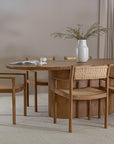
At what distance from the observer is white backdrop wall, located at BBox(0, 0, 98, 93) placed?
4.82 metres

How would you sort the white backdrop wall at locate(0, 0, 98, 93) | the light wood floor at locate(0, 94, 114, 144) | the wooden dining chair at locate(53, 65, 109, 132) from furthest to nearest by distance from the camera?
the white backdrop wall at locate(0, 0, 98, 93) < the wooden dining chair at locate(53, 65, 109, 132) < the light wood floor at locate(0, 94, 114, 144)

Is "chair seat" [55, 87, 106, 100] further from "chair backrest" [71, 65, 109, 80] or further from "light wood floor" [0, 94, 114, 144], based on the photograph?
"light wood floor" [0, 94, 114, 144]

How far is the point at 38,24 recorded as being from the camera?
16.5 ft

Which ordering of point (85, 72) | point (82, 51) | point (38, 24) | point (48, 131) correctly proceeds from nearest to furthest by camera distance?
point (85, 72)
point (48, 131)
point (82, 51)
point (38, 24)

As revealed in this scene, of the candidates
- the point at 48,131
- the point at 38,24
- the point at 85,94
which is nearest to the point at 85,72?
the point at 85,94

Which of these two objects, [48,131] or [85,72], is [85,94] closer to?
[85,72]

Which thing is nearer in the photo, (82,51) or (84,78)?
(84,78)

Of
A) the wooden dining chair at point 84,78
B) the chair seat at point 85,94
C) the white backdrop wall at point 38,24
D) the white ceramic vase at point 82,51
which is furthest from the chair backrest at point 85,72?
the white backdrop wall at point 38,24

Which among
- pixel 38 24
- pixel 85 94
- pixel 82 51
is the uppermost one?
pixel 38 24

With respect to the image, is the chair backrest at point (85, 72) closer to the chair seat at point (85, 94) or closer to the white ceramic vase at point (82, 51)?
the chair seat at point (85, 94)

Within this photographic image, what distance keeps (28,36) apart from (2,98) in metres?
1.37

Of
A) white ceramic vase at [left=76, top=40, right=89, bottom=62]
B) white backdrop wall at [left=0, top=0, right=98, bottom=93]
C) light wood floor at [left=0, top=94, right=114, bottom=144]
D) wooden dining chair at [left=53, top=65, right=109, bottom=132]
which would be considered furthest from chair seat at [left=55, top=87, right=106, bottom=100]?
white backdrop wall at [left=0, top=0, right=98, bottom=93]

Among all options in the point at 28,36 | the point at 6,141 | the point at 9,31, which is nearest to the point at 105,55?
the point at 28,36

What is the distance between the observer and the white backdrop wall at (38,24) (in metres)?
4.82
